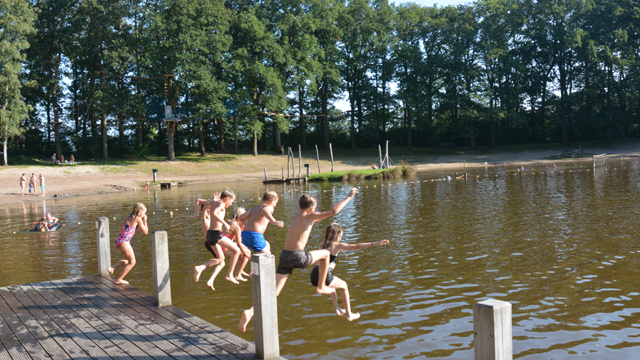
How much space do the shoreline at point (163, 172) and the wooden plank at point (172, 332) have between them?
27.4m

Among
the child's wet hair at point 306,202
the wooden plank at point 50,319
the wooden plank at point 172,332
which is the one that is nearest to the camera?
the wooden plank at point 172,332

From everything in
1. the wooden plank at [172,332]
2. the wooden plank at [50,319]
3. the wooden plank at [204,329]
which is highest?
the wooden plank at [50,319]

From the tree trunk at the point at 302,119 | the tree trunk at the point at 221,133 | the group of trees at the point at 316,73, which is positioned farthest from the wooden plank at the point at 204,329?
the tree trunk at the point at 302,119

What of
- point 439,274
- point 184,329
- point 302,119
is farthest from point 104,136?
point 184,329

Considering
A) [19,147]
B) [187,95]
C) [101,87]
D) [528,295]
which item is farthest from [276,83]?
[528,295]

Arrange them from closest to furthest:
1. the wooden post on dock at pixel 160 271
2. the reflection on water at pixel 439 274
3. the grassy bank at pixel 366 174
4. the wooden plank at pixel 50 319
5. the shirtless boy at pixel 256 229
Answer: the wooden plank at pixel 50 319 < the reflection on water at pixel 439 274 < the wooden post on dock at pixel 160 271 < the shirtless boy at pixel 256 229 < the grassy bank at pixel 366 174

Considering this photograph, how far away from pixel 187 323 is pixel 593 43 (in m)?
65.0

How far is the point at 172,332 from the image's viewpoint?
5.99m

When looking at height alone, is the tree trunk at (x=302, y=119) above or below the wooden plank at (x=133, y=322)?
above

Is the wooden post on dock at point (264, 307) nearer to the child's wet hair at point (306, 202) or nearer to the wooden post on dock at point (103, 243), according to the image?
the child's wet hair at point (306, 202)

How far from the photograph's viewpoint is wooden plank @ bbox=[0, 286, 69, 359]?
5.48 m

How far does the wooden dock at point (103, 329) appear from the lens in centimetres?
538

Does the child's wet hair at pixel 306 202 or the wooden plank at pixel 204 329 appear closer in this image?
the wooden plank at pixel 204 329

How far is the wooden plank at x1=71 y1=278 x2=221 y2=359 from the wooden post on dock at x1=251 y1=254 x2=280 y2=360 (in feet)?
1.56
